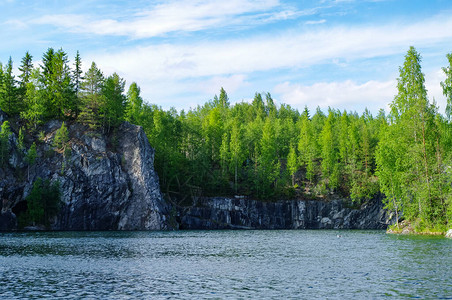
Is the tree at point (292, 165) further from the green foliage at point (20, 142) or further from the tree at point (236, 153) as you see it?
the green foliage at point (20, 142)

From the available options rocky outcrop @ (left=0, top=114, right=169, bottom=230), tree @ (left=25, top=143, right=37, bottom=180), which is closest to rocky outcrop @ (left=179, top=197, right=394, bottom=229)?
rocky outcrop @ (left=0, top=114, right=169, bottom=230)

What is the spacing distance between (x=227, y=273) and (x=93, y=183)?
6362cm

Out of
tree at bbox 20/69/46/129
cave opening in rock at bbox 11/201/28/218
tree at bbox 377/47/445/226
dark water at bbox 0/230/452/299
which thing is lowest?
dark water at bbox 0/230/452/299

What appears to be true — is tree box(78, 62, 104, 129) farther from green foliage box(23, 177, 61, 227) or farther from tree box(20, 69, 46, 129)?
green foliage box(23, 177, 61, 227)

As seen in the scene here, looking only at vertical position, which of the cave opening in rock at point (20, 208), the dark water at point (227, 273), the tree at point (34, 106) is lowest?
the dark water at point (227, 273)

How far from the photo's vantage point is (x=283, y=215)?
360ft

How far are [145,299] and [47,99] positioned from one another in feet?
286

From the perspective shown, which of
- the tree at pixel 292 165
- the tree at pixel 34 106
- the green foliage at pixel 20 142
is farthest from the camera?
the tree at pixel 292 165

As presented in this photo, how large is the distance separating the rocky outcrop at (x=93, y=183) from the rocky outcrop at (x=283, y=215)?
12.4 m

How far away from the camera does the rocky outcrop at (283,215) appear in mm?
103562

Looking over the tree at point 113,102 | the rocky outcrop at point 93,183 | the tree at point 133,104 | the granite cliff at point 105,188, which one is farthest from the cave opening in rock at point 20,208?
the tree at point 133,104

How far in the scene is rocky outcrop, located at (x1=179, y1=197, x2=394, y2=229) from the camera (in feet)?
340

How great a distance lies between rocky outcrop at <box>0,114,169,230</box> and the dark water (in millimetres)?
40633

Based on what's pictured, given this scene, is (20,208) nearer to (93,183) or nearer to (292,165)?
(93,183)
